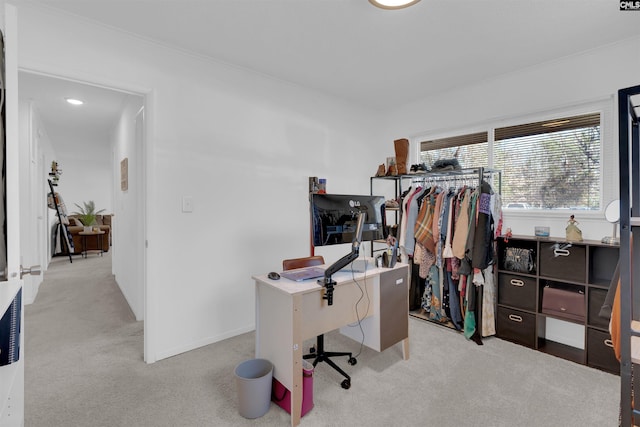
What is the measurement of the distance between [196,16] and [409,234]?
8.90 ft

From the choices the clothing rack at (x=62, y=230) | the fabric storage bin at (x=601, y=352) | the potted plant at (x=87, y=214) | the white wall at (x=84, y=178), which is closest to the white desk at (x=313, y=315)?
the fabric storage bin at (x=601, y=352)

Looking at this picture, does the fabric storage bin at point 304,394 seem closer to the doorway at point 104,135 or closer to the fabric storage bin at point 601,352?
Answer: the doorway at point 104,135

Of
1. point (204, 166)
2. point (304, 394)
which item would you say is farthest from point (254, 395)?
point (204, 166)

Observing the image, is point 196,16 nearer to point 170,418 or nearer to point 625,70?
point 170,418

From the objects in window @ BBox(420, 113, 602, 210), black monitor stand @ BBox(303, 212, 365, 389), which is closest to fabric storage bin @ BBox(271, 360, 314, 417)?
black monitor stand @ BBox(303, 212, 365, 389)

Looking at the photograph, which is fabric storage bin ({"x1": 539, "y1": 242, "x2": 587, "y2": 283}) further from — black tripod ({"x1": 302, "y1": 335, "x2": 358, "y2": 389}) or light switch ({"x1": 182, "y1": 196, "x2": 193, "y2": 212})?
light switch ({"x1": 182, "y1": 196, "x2": 193, "y2": 212})

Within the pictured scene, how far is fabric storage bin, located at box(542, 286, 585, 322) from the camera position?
2.46 meters

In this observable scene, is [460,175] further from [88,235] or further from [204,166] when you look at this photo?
[88,235]

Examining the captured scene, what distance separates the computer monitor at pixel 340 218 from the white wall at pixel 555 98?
68.6 inches

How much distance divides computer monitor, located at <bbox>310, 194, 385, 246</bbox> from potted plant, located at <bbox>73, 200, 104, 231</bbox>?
757 cm

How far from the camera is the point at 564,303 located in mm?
2537

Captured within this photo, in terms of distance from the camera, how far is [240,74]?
2977 millimetres

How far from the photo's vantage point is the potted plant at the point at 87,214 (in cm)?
752

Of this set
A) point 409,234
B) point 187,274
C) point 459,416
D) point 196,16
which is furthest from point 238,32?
point 459,416
